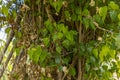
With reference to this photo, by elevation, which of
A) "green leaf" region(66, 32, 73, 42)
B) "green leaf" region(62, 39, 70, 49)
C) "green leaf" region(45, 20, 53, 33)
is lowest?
"green leaf" region(62, 39, 70, 49)

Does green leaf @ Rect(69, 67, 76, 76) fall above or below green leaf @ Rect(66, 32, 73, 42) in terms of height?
below

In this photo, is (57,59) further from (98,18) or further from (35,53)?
(98,18)

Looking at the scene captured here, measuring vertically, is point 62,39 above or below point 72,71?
above

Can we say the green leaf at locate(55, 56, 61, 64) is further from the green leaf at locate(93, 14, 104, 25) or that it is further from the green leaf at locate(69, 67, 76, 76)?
the green leaf at locate(93, 14, 104, 25)

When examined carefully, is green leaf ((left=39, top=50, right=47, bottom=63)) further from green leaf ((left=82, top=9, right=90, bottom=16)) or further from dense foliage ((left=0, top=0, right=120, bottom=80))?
green leaf ((left=82, top=9, right=90, bottom=16))

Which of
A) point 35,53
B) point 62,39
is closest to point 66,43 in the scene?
point 62,39

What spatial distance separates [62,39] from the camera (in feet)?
3.87

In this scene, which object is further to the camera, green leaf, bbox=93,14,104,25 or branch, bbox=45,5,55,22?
branch, bbox=45,5,55,22

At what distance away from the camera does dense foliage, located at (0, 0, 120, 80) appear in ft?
3.75

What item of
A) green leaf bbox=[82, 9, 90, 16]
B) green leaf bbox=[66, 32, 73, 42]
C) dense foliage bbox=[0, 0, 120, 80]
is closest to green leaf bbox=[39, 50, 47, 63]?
dense foliage bbox=[0, 0, 120, 80]

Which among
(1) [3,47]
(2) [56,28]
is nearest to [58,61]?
(2) [56,28]

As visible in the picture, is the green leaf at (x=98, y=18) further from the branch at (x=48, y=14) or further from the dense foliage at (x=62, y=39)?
the branch at (x=48, y=14)

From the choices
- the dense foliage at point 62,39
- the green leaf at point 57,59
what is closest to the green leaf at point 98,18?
the dense foliage at point 62,39

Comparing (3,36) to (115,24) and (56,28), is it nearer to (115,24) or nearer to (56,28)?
(56,28)
